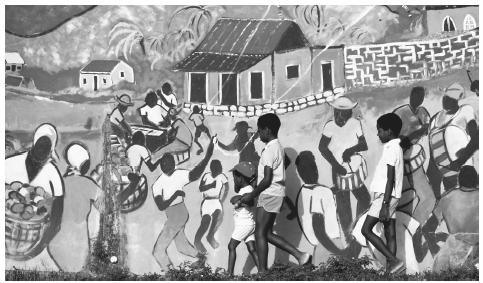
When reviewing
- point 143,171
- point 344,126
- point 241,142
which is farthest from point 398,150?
point 143,171

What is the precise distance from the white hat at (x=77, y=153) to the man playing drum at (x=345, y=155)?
8.47ft

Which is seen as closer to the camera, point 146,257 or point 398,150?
point 398,150

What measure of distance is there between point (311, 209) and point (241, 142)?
1042 millimetres

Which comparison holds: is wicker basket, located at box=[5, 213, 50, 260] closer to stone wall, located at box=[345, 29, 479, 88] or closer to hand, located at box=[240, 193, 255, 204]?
hand, located at box=[240, 193, 255, 204]

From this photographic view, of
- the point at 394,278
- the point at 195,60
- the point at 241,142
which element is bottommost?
the point at 394,278

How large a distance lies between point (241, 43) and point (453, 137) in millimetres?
2503

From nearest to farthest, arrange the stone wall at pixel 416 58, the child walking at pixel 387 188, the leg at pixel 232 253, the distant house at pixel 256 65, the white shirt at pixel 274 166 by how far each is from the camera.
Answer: the child walking at pixel 387 188, the white shirt at pixel 274 166, the leg at pixel 232 253, the stone wall at pixel 416 58, the distant house at pixel 256 65

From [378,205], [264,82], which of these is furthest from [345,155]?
[264,82]

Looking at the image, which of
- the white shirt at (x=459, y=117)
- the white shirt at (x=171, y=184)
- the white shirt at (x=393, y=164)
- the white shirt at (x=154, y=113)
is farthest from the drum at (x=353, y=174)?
the white shirt at (x=154, y=113)

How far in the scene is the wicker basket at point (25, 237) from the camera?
1217 cm

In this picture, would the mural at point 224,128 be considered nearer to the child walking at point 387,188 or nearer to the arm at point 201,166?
the arm at point 201,166

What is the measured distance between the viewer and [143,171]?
12.1m

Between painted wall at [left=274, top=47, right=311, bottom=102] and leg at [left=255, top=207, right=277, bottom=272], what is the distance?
137cm

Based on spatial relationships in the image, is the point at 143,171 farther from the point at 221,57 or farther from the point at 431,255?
the point at 431,255
